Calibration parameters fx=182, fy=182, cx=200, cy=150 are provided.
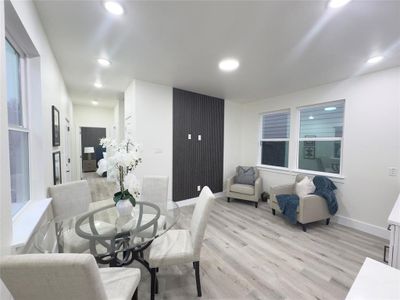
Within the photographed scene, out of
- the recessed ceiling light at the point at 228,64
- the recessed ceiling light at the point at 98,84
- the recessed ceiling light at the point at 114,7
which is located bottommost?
the recessed ceiling light at the point at 114,7

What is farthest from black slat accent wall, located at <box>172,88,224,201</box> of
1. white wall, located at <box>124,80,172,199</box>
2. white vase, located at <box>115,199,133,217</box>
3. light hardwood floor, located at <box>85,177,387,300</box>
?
white vase, located at <box>115,199,133,217</box>

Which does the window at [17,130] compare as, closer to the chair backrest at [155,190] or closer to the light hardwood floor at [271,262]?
the chair backrest at [155,190]

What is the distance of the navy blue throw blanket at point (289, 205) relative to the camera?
291 cm

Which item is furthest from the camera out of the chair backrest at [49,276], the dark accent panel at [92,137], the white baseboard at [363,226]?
the dark accent panel at [92,137]

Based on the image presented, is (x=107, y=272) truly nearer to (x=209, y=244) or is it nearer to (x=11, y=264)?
(x=11, y=264)

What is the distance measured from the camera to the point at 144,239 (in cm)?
151

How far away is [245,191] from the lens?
400cm

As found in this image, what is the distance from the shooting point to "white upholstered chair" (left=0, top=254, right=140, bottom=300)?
74cm

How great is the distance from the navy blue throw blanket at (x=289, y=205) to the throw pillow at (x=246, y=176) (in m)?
0.99

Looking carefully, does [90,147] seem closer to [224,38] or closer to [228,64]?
[228,64]

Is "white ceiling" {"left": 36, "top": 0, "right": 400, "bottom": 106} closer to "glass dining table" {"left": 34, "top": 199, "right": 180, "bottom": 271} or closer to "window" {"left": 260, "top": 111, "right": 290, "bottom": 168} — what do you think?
"window" {"left": 260, "top": 111, "right": 290, "bottom": 168}

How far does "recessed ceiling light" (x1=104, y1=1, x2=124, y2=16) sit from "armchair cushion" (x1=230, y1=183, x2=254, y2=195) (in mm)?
3587

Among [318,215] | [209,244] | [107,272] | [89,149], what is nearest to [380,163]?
[318,215]

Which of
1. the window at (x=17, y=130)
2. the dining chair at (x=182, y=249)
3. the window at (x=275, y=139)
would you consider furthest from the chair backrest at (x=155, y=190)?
the window at (x=275, y=139)
